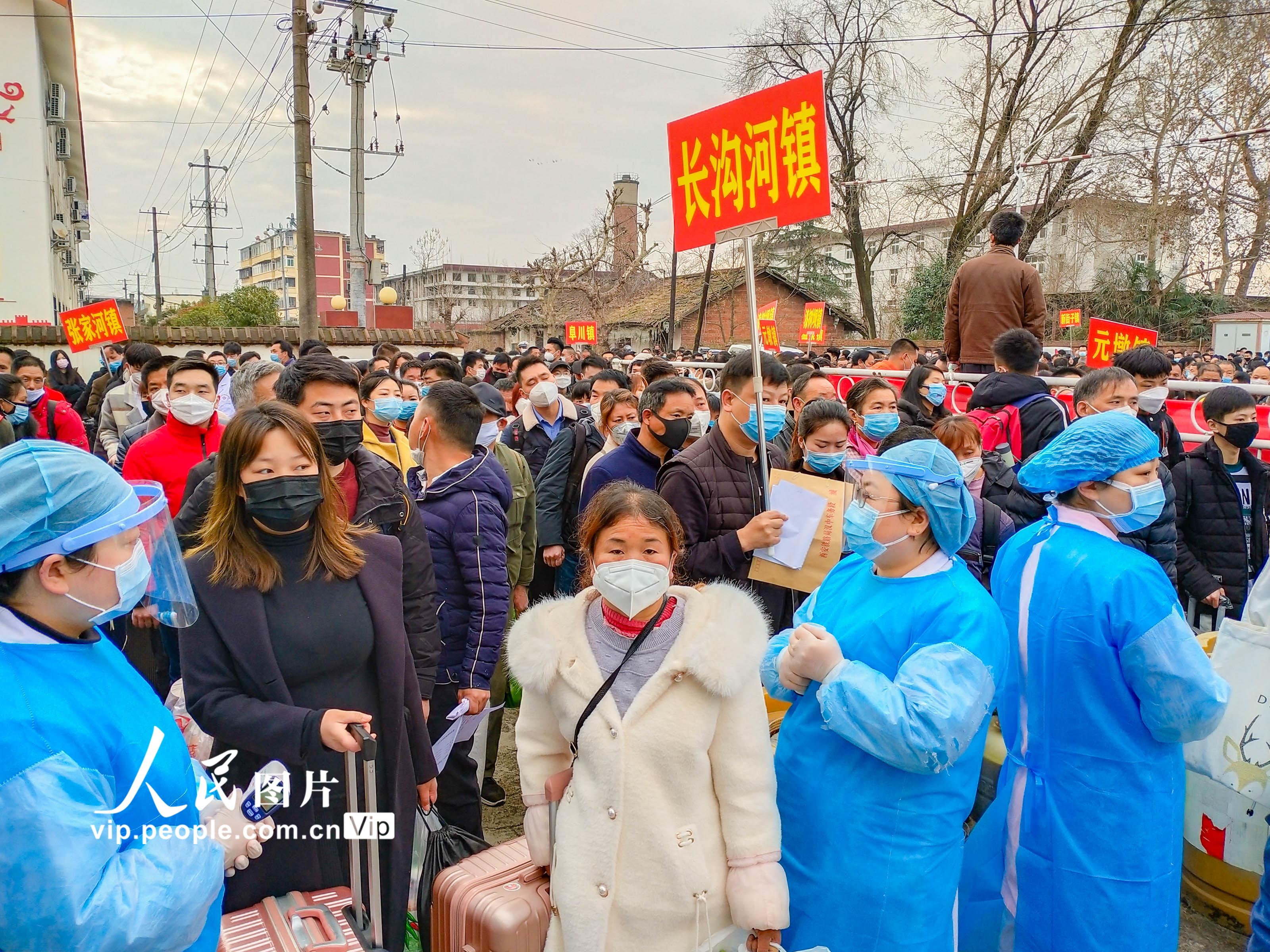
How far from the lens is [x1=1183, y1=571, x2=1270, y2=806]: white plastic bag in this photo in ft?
9.78

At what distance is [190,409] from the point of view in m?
4.57

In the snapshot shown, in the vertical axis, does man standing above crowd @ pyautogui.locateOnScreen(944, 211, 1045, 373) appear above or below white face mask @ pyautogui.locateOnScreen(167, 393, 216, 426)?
above

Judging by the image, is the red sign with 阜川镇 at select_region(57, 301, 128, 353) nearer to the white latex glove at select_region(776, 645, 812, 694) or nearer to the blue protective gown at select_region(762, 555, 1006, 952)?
the white latex glove at select_region(776, 645, 812, 694)

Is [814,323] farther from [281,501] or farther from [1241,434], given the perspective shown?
[281,501]

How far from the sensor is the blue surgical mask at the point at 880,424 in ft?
15.5

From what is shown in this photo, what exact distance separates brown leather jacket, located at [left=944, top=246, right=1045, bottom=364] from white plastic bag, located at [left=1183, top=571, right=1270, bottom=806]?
4.09m

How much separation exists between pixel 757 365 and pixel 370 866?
2.36 m

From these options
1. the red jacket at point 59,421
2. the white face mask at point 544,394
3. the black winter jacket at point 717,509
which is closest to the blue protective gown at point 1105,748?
the black winter jacket at point 717,509

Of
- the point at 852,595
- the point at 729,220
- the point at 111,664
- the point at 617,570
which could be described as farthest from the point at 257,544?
the point at 729,220

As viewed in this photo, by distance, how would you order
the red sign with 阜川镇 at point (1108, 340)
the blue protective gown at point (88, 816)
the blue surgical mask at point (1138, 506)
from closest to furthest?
the blue protective gown at point (88, 816) → the blue surgical mask at point (1138, 506) → the red sign with 阜川镇 at point (1108, 340)

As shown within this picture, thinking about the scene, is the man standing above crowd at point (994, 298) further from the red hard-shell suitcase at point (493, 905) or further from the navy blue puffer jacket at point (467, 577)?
the red hard-shell suitcase at point (493, 905)

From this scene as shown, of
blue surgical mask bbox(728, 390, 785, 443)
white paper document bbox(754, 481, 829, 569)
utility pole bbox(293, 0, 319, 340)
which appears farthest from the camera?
utility pole bbox(293, 0, 319, 340)

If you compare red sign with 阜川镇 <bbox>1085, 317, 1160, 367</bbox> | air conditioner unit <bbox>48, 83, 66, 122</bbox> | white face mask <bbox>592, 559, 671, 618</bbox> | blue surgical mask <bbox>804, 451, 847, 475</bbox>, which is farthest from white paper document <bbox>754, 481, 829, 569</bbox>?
air conditioner unit <bbox>48, 83, 66, 122</bbox>

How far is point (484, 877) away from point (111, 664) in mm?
1193
